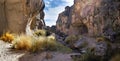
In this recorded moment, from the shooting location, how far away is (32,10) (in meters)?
21.2

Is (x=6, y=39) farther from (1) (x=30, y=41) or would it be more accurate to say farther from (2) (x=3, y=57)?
(2) (x=3, y=57)

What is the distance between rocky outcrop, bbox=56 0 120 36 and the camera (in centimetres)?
3072

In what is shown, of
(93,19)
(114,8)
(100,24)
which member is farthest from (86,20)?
(114,8)

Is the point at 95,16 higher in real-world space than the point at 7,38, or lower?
higher

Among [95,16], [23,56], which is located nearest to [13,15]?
[23,56]

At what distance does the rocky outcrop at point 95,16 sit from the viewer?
3072 cm

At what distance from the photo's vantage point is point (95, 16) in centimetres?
3972

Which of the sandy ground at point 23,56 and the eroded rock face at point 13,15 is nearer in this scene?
the sandy ground at point 23,56

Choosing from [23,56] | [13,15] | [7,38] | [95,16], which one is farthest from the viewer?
[95,16]

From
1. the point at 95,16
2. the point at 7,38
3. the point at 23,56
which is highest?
the point at 95,16

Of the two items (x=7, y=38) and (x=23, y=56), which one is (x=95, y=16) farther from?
(x=23, y=56)

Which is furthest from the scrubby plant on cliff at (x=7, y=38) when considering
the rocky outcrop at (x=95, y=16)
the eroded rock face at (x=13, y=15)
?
the rocky outcrop at (x=95, y=16)

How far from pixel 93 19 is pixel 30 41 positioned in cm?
2782

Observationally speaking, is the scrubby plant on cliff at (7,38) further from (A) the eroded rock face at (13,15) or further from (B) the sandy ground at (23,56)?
(B) the sandy ground at (23,56)
